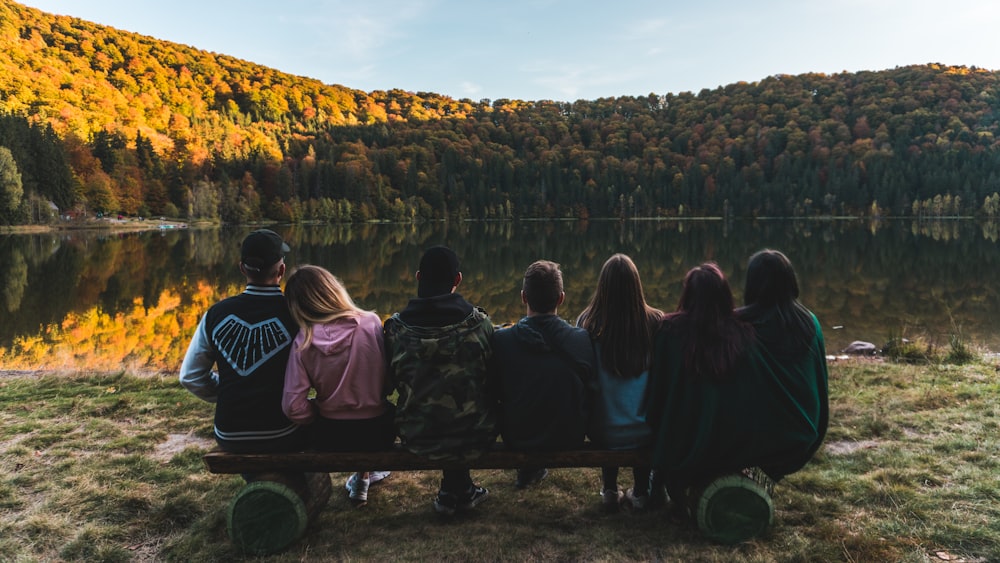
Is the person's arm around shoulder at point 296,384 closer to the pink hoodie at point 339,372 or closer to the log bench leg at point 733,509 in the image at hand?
the pink hoodie at point 339,372

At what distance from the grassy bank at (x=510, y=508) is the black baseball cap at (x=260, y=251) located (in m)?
1.69

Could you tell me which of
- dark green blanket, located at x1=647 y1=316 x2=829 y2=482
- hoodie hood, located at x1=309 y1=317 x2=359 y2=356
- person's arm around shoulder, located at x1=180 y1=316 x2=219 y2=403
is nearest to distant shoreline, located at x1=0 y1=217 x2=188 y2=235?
person's arm around shoulder, located at x1=180 y1=316 x2=219 y2=403

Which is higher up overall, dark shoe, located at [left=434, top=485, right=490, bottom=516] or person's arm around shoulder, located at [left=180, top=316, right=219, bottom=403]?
person's arm around shoulder, located at [left=180, top=316, right=219, bottom=403]

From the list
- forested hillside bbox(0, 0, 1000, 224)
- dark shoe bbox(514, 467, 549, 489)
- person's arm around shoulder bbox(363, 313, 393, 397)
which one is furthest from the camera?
forested hillside bbox(0, 0, 1000, 224)

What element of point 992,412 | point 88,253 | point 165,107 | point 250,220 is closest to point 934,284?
point 992,412

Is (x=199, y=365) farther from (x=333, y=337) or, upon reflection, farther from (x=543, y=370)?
(x=543, y=370)

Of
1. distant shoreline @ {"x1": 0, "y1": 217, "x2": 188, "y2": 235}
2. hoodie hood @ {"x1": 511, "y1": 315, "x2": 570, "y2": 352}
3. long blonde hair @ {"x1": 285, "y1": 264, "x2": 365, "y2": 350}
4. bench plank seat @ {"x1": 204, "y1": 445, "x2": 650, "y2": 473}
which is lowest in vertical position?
bench plank seat @ {"x1": 204, "y1": 445, "x2": 650, "y2": 473}

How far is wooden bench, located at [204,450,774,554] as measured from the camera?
3.04 metres

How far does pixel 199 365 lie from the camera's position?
10.6ft

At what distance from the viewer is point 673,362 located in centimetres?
316

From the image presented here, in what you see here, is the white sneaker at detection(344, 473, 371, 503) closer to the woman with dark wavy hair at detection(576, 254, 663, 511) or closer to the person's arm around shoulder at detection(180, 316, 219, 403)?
the person's arm around shoulder at detection(180, 316, 219, 403)

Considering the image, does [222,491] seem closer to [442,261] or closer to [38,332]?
[442,261]

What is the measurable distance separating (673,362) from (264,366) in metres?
2.44

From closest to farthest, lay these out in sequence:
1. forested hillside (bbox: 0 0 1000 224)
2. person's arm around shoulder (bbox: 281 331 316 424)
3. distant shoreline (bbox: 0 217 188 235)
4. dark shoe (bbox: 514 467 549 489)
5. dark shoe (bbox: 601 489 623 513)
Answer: person's arm around shoulder (bbox: 281 331 316 424) → dark shoe (bbox: 601 489 623 513) → dark shoe (bbox: 514 467 549 489) → distant shoreline (bbox: 0 217 188 235) → forested hillside (bbox: 0 0 1000 224)
